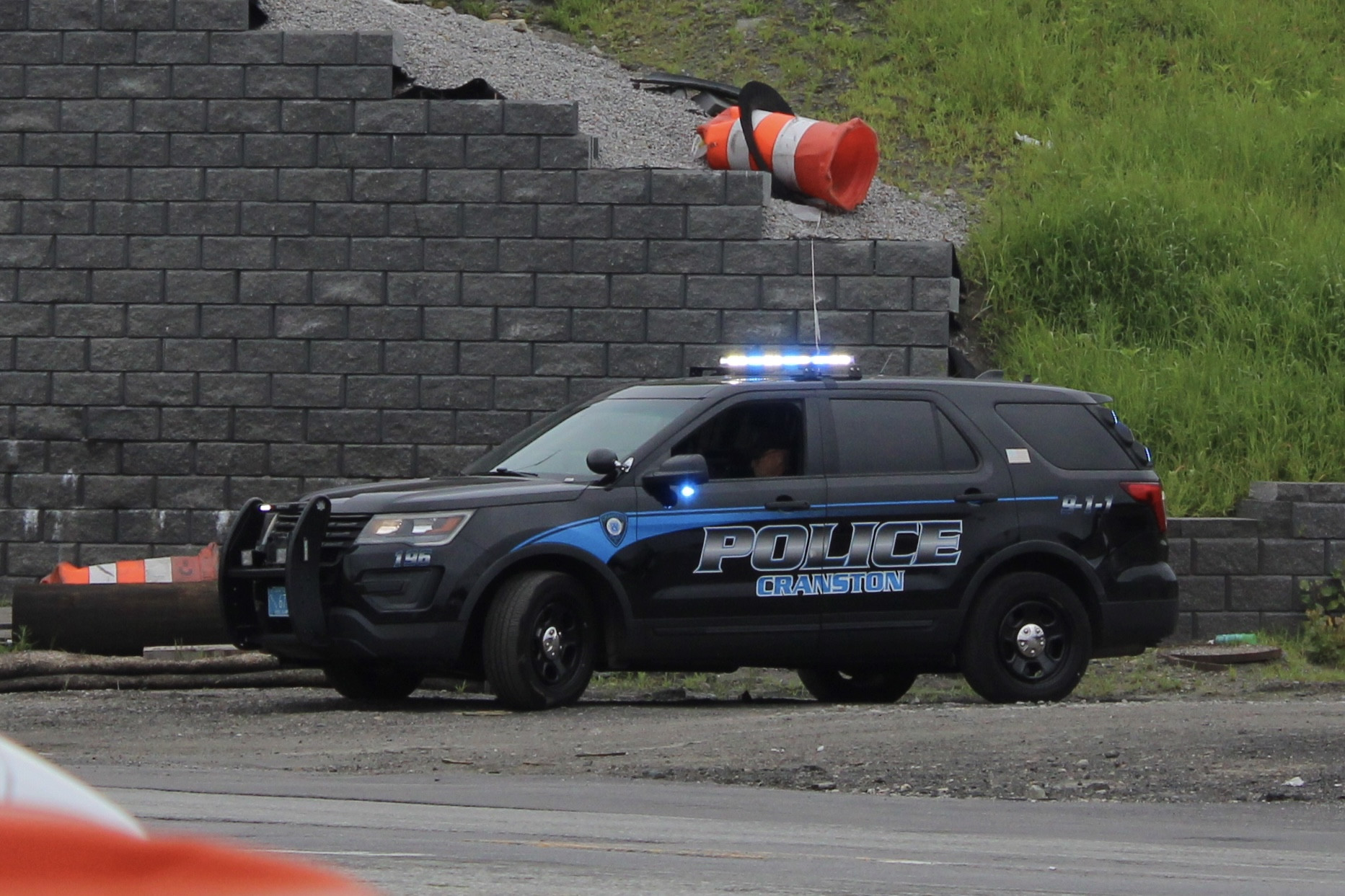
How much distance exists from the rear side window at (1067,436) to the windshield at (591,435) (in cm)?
189

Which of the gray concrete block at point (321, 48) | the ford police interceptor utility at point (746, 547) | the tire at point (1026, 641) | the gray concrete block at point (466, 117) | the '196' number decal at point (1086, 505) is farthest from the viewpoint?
the gray concrete block at point (321, 48)

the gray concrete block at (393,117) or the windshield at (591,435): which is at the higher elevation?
the gray concrete block at (393,117)

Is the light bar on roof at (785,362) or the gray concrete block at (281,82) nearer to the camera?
the light bar on roof at (785,362)

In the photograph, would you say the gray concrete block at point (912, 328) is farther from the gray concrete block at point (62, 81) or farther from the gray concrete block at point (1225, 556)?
the gray concrete block at point (62, 81)

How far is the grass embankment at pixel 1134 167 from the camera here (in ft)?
49.9

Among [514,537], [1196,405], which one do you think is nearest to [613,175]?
[1196,405]

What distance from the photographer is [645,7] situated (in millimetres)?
23031

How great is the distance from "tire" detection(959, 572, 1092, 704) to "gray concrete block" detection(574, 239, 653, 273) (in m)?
5.12

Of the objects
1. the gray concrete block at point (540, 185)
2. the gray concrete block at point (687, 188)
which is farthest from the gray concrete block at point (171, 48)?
the gray concrete block at point (687, 188)

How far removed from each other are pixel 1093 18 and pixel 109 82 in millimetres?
11170

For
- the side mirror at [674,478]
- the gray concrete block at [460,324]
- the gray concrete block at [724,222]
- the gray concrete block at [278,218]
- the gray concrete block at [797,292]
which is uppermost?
the gray concrete block at [278,218]

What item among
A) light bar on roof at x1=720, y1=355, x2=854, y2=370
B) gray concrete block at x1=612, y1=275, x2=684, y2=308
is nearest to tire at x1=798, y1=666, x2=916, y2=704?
light bar on roof at x1=720, y1=355, x2=854, y2=370

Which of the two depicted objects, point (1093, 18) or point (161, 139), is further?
point (1093, 18)

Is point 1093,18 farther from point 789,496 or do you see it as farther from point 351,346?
point 789,496
